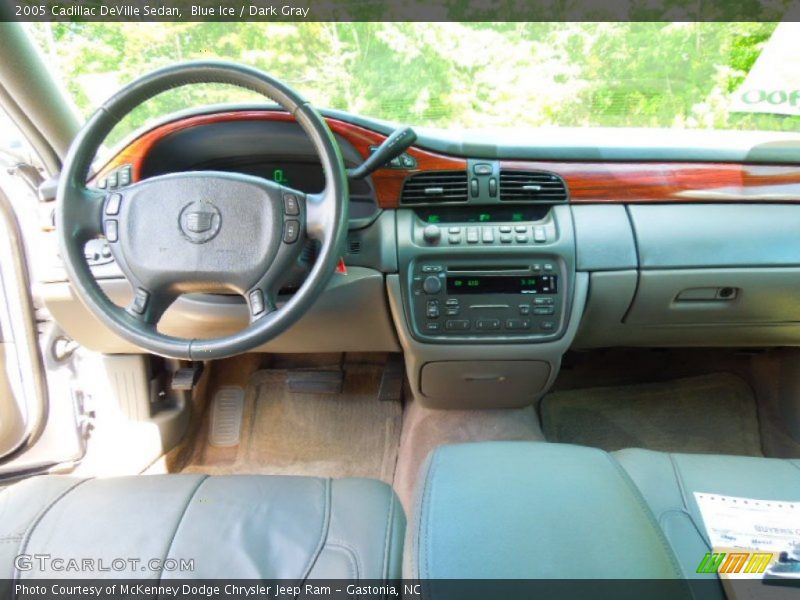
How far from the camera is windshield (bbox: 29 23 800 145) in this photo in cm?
140

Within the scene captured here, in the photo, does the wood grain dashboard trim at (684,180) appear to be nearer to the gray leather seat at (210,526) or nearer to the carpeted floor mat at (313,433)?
the gray leather seat at (210,526)

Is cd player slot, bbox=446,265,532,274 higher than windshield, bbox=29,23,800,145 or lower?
lower

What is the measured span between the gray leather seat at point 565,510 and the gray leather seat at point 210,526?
0.20m

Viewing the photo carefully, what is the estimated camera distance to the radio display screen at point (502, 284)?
149cm

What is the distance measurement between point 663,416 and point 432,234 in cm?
135

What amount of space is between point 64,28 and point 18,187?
607mm

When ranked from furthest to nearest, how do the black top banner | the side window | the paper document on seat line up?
the side window < the black top banner < the paper document on seat

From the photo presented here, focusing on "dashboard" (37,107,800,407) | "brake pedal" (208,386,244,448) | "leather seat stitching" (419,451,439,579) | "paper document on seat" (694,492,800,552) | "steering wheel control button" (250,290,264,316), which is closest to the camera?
"leather seat stitching" (419,451,439,579)

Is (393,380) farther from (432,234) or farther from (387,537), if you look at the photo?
(387,537)

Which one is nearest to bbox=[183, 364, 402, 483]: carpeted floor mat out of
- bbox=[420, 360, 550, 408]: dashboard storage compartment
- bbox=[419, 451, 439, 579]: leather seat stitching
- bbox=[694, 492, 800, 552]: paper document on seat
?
bbox=[420, 360, 550, 408]: dashboard storage compartment

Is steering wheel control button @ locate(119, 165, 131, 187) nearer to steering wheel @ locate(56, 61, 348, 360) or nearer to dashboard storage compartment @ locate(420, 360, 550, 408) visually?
steering wheel @ locate(56, 61, 348, 360)

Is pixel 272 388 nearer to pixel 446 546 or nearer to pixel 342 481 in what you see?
pixel 342 481

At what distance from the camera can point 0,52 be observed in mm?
1312

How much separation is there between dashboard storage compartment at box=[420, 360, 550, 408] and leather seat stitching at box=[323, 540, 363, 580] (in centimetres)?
68
